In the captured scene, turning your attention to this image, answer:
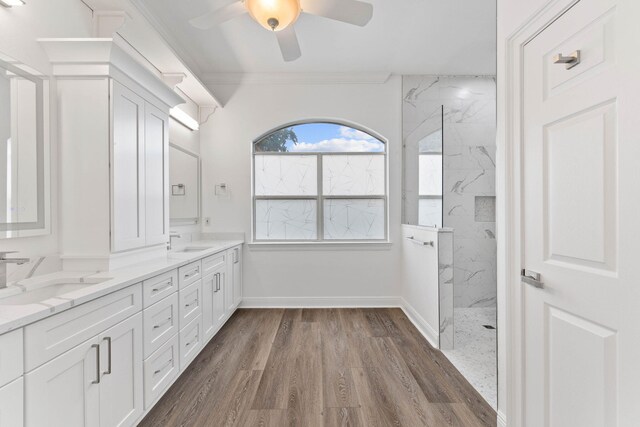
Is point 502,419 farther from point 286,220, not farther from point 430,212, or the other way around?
point 286,220

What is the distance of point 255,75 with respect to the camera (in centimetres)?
368

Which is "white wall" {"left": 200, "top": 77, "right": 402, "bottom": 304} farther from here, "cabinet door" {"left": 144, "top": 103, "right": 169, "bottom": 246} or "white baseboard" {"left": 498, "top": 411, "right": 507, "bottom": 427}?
"white baseboard" {"left": 498, "top": 411, "right": 507, "bottom": 427}

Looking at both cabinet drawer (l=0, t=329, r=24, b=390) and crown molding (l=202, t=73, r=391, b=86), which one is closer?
cabinet drawer (l=0, t=329, r=24, b=390)

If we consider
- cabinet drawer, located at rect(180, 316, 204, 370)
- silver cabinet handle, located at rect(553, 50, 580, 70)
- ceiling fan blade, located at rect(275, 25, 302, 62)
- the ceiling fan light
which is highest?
ceiling fan blade, located at rect(275, 25, 302, 62)

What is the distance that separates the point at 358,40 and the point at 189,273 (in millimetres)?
2767

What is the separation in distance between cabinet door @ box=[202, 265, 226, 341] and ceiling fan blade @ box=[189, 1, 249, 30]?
196 cm

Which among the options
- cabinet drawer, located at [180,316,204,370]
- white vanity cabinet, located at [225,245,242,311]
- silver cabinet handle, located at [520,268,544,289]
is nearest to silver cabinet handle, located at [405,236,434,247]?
silver cabinet handle, located at [520,268,544,289]

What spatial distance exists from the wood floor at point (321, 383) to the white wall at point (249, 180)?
728 millimetres

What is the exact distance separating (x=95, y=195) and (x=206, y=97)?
2.06 m

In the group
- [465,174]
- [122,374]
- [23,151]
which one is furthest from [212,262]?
[465,174]

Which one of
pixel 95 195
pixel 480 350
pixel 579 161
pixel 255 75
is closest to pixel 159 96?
pixel 95 195

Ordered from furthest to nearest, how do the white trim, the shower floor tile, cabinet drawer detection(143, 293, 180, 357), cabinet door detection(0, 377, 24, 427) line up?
the shower floor tile → cabinet drawer detection(143, 293, 180, 357) → the white trim → cabinet door detection(0, 377, 24, 427)

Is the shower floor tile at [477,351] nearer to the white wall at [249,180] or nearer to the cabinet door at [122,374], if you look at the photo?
the white wall at [249,180]

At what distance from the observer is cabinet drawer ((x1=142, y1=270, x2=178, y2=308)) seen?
171 centimetres
